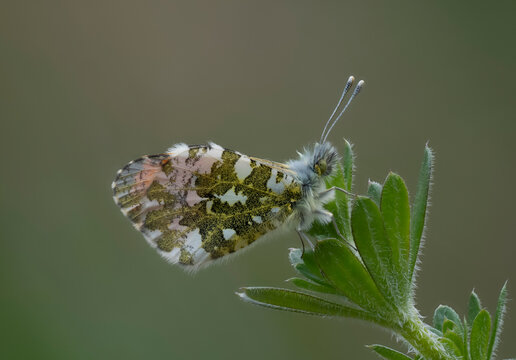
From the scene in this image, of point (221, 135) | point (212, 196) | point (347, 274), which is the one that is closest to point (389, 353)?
point (347, 274)

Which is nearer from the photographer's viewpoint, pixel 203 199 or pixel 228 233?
pixel 228 233

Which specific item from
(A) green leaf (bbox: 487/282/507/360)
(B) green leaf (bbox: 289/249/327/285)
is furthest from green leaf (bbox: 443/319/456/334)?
(B) green leaf (bbox: 289/249/327/285)

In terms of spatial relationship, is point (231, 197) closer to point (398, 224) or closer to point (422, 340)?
point (398, 224)

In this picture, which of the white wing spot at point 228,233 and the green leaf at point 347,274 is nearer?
the green leaf at point 347,274

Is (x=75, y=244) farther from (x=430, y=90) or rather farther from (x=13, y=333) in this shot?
(x=430, y=90)

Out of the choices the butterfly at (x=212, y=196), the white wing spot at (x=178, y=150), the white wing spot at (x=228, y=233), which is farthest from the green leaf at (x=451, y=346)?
the white wing spot at (x=178, y=150)

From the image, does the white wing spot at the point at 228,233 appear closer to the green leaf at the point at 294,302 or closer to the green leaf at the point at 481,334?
the green leaf at the point at 294,302
